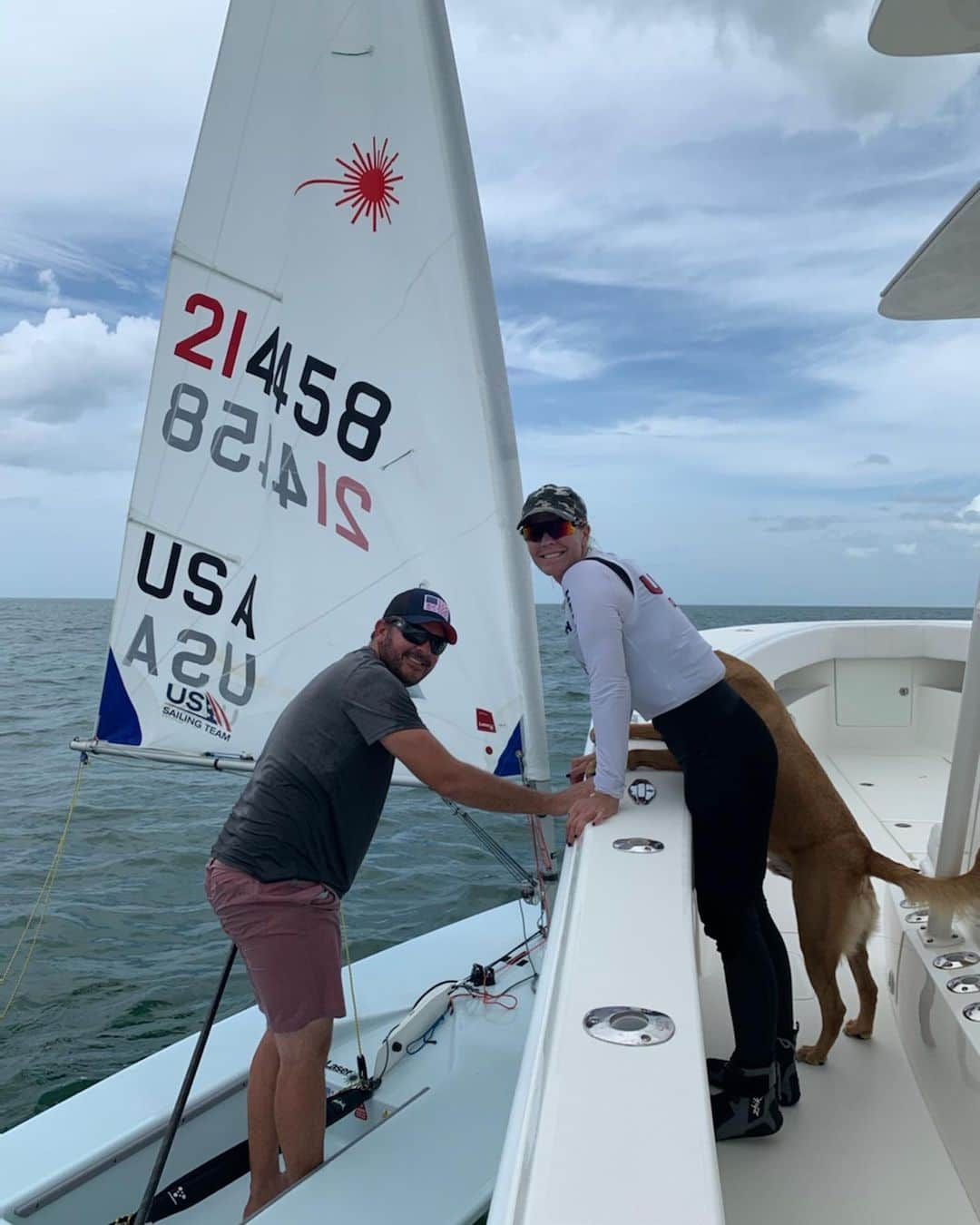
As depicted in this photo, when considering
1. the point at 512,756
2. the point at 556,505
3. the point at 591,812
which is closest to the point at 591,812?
the point at 591,812

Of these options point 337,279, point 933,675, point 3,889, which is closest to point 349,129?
point 337,279

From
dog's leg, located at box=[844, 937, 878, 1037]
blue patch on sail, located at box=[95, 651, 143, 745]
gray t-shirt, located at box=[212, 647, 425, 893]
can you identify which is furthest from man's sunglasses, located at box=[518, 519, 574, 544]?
blue patch on sail, located at box=[95, 651, 143, 745]

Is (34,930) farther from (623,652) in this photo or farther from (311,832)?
(623,652)

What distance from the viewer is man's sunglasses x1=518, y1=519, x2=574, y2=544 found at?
6.70ft

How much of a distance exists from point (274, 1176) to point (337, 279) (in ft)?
8.61

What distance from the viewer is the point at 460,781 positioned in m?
2.20

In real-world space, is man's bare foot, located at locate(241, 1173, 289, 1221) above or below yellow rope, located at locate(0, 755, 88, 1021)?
above

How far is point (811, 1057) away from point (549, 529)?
1.26 m

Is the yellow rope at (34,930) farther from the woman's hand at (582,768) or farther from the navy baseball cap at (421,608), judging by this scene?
the woman's hand at (582,768)

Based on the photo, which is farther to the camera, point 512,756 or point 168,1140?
point 512,756

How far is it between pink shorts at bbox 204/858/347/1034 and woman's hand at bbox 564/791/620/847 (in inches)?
28.9

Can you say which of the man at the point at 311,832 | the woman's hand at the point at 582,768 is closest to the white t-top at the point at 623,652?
the woman's hand at the point at 582,768

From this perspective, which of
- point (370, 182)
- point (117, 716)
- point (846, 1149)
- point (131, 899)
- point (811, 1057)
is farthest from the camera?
point (131, 899)

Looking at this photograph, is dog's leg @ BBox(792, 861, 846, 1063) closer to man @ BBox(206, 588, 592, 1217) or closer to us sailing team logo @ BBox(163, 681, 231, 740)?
man @ BBox(206, 588, 592, 1217)
